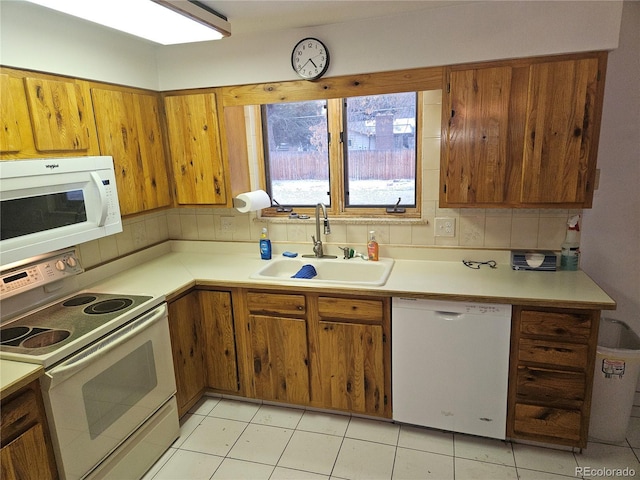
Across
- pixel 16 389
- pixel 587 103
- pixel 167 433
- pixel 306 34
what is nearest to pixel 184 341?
pixel 167 433

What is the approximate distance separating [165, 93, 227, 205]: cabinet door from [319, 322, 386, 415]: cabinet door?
1156 millimetres

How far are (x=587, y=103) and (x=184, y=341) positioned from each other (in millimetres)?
2522

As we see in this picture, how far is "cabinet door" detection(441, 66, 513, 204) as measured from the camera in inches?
84.4

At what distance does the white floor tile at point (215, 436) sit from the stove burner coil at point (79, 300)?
0.96 meters

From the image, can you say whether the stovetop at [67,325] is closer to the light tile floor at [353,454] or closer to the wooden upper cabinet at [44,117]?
the wooden upper cabinet at [44,117]

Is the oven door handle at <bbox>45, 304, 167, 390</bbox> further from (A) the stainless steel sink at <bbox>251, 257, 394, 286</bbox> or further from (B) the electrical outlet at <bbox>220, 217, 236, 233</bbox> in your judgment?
(B) the electrical outlet at <bbox>220, 217, 236, 233</bbox>

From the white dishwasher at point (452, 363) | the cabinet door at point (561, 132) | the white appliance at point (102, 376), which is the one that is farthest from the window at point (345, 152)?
the white appliance at point (102, 376)

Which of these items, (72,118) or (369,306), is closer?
(72,118)

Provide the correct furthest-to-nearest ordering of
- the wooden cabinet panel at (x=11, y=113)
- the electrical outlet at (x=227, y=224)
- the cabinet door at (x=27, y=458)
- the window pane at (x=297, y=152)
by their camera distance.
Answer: the electrical outlet at (x=227, y=224), the window pane at (x=297, y=152), the wooden cabinet panel at (x=11, y=113), the cabinet door at (x=27, y=458)

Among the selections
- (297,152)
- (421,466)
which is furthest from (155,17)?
(421,466)

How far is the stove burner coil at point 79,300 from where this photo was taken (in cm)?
217

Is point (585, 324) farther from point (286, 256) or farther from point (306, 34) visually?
point (306, 34)

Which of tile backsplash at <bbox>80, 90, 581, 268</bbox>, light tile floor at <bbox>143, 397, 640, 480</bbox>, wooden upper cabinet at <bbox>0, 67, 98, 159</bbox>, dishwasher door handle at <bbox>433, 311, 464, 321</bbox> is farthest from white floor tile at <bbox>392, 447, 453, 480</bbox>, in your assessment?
wooden upper cabinet at <bbox>0, 67, 98, 159</bbox>

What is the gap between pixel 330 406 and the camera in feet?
8.18
